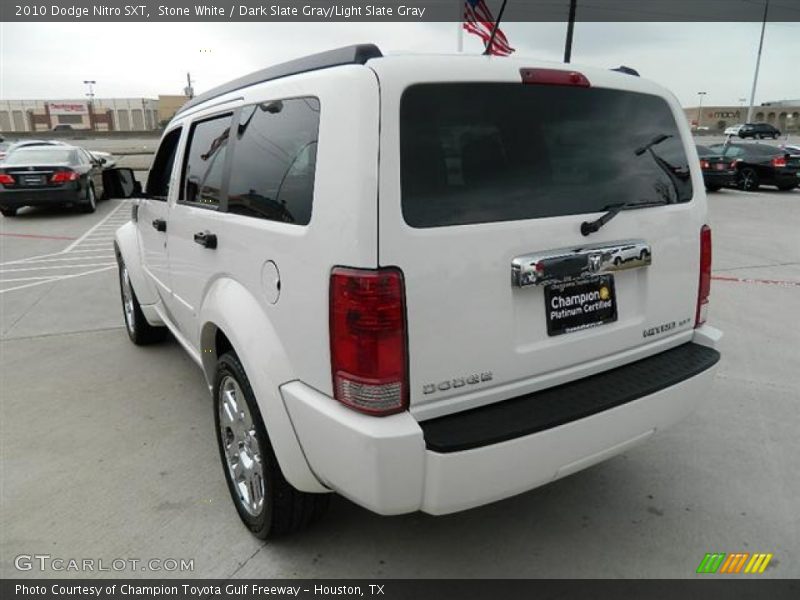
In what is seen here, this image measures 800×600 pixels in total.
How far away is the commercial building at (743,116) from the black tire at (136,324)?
81421mm

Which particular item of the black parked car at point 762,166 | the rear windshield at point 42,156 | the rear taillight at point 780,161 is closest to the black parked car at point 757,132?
the black parked car at point 762,166

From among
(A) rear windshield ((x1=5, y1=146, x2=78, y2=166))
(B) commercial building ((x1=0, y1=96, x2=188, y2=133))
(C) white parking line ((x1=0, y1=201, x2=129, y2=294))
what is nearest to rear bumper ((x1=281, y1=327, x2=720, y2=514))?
(C) white parking line ((x1=0, y1=201, x2=129, y2=294))

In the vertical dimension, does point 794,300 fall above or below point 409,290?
below

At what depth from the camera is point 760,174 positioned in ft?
59.5

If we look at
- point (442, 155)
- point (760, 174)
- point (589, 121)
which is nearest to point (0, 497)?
point (442, 155)

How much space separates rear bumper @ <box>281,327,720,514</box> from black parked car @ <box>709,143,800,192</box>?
18.9 meters

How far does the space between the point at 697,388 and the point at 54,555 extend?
2.87 metres

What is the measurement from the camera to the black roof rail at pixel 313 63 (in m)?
1.90

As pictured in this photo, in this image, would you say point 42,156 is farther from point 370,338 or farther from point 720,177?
point 720,177

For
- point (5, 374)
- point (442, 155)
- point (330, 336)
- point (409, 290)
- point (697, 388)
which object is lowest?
point (5, 374)

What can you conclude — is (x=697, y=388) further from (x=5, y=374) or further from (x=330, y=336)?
(x=5, y=374)

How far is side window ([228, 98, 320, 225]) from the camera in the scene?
204 centimetres

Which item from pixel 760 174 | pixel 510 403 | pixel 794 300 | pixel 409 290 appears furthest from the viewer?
pixel 760 174

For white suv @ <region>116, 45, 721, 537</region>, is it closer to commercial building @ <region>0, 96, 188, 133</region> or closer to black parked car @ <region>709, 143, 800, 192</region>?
black parked car @ <region>709, 143, 800, 192</region>
